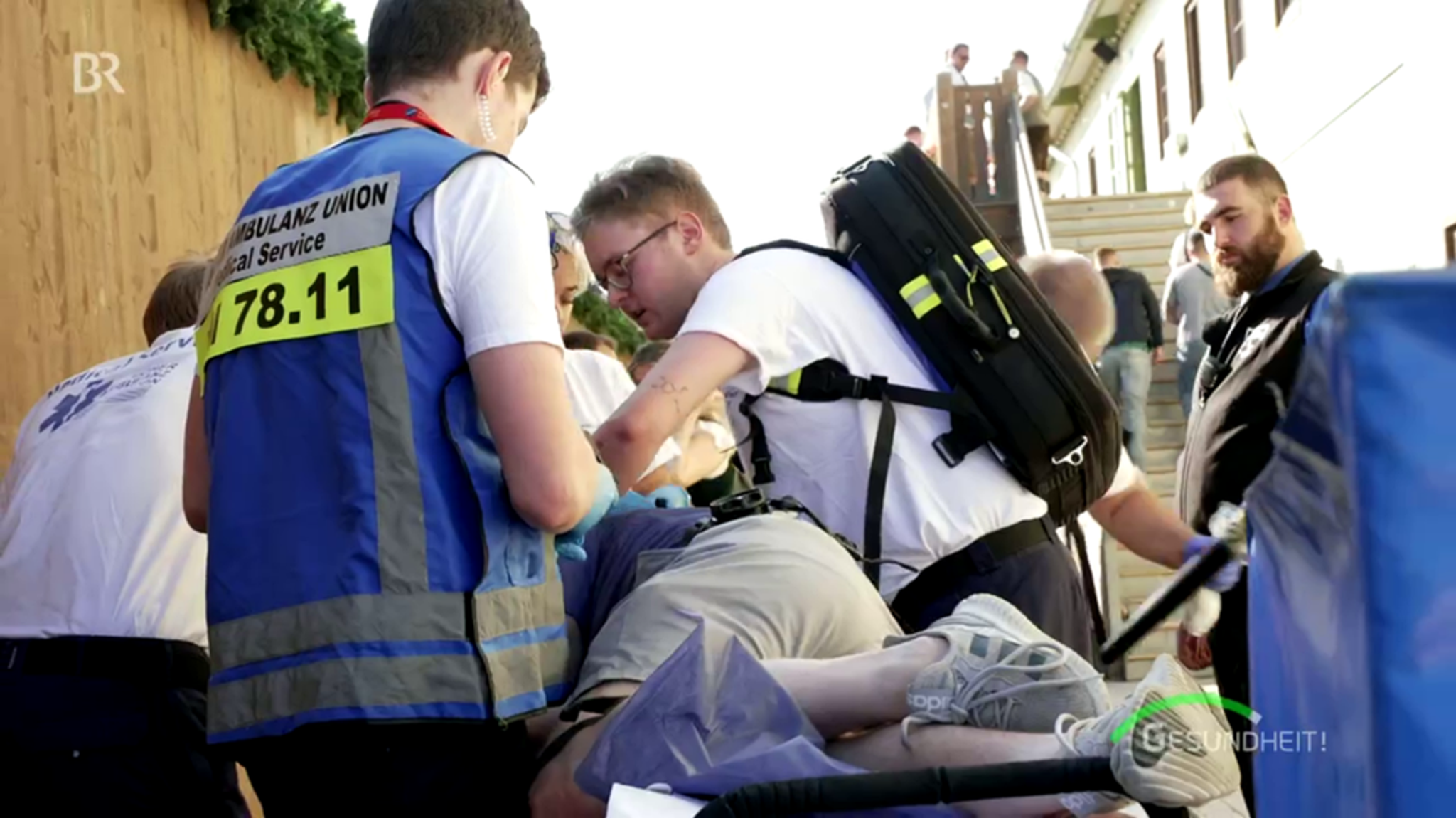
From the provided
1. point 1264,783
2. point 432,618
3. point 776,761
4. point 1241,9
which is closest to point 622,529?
point 432,618

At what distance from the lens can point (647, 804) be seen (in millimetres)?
1890

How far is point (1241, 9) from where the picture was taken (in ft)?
64.2

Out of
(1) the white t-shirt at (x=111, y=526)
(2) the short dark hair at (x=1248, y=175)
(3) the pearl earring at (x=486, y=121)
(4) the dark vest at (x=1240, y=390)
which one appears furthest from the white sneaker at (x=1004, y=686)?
(2) the short dark hair at (x=1248, y=175)

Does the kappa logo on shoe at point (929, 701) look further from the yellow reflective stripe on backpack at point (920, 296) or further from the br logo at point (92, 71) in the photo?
the br logo at point (92, 71)

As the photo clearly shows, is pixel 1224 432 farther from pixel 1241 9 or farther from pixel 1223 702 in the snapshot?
pixel 1241 9

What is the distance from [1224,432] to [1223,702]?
2426 mm

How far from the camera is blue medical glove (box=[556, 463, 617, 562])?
2.31 m

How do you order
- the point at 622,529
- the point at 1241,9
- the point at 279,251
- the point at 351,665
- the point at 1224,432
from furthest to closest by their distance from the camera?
the point at 1241,9 < the point at 1224,432 < the point at 622,529 < the point at 279,251 < the point at 351,665

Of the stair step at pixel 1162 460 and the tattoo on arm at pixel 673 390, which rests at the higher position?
the tattoo on arm at pixel 673 390

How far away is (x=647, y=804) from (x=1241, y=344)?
301cm

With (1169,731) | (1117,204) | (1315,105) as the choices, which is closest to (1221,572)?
(1169,731)

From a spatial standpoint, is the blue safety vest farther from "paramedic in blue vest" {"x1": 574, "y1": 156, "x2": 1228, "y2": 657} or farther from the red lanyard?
"paramedic in blue vest" {"x1": 574, "y1": 156, "x2": 1228, "y2": 657}

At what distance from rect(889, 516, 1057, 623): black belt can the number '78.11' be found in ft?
4.34

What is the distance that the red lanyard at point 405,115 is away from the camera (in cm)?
238
